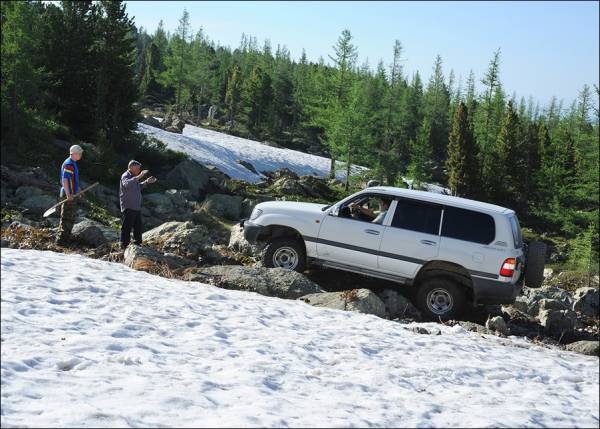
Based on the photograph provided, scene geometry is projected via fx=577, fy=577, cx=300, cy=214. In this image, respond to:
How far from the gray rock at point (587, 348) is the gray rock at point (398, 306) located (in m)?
2.54

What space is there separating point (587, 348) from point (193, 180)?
1082 inches

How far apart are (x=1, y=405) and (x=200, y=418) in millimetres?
1672

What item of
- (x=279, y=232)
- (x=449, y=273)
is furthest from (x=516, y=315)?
(x=279, y=232)

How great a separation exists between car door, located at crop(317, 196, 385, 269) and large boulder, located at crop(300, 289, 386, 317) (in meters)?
0.99

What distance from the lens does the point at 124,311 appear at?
784 cm

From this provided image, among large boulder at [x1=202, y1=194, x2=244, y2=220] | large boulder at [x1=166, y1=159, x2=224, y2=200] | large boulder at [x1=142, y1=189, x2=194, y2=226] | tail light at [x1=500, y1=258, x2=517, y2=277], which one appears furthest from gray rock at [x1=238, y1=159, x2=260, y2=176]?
tail light at [x1=500, y1=258, x2=517, y2=277]

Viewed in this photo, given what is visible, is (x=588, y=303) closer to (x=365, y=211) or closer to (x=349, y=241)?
(x=365, y=211)

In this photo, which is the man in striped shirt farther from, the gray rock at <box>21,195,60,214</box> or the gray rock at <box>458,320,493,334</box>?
the gray rock at <box>458,320,493,334</box>

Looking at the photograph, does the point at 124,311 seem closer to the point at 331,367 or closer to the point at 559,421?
the point at 331,367

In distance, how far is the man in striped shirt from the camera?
11688 mm

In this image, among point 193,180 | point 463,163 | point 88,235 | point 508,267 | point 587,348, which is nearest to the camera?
point 587,348

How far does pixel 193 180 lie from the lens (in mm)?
33906

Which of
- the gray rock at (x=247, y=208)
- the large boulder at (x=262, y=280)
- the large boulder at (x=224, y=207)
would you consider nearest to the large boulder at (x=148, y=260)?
the large boulder at (x=262, y=280)

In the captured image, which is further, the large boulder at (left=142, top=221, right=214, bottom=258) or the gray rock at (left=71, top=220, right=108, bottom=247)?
the large boulder at (left=142, top=221, right=214, bottom=258)
